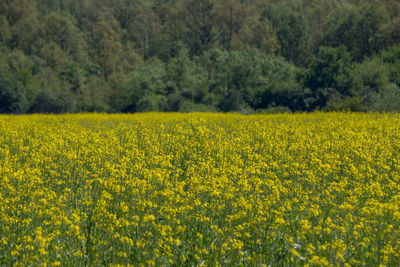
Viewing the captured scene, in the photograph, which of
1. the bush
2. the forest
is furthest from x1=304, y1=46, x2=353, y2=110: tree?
the bush

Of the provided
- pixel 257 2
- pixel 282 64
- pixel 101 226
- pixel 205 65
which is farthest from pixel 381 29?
pixel 101 226

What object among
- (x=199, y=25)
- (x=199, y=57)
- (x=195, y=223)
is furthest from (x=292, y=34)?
(x=195, y=223)

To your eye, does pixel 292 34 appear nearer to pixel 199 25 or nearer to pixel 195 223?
pixel 199 25

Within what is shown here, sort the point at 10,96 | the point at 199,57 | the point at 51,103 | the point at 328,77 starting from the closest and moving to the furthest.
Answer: the point at 328,77 → the point at 51,103 → the point at 10,96 → the point at 199,57

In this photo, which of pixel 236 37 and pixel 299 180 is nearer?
pixel 299 180

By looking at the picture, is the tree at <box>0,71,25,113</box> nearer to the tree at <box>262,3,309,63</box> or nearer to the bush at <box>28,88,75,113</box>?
the bush at <box>28,88,75,113</box>

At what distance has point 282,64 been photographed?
165 ft

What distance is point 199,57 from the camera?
211 feet

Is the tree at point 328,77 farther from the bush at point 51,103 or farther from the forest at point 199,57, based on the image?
the bush at point 51,103

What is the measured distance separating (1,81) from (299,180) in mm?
48722

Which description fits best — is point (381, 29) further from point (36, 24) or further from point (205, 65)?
point (36, 24)

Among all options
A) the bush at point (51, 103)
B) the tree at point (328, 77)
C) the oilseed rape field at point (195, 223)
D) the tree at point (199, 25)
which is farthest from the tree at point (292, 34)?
the oilseed rape field at point (195, 223)

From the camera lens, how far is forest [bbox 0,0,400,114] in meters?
40.2

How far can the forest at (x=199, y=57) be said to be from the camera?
4025 centimetres
